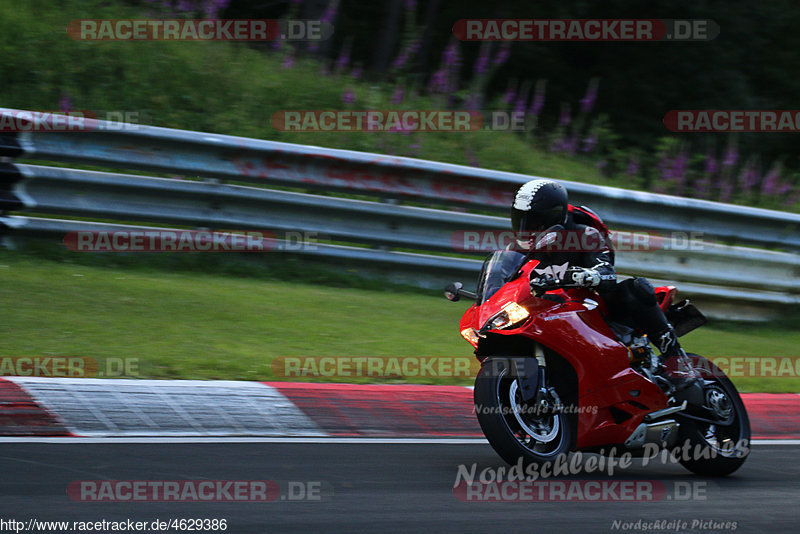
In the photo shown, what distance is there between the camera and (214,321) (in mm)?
7512

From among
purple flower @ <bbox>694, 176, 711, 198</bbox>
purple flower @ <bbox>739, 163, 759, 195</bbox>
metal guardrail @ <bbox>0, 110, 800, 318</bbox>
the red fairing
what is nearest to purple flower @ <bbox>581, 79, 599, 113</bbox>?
purple flower @ <bbox>694, 176, 711, 198</bbox>

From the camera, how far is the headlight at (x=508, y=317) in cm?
510

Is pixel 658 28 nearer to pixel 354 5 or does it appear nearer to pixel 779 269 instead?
pixel 354 5

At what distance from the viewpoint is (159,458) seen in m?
4.91

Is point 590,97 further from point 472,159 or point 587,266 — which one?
point 587,266

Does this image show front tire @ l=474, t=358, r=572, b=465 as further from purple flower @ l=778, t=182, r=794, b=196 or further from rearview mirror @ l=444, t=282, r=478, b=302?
purple flower @ l=778, t=182, r=794, b=196

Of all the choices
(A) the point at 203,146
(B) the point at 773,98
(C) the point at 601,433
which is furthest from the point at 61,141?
(B) the point at 773,98

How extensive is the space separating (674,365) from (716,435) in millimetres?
490

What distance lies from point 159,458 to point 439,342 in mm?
3307

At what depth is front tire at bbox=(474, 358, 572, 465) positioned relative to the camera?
500 centimetres

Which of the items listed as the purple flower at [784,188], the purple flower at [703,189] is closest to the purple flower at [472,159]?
the purple flower at [703,189]

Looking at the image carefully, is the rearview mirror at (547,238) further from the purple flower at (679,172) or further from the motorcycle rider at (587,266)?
the purple flower at (679,172)

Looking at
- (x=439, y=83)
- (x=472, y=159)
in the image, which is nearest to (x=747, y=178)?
(x=472, y=159)

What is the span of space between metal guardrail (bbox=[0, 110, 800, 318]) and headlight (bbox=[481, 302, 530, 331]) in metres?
4.16
